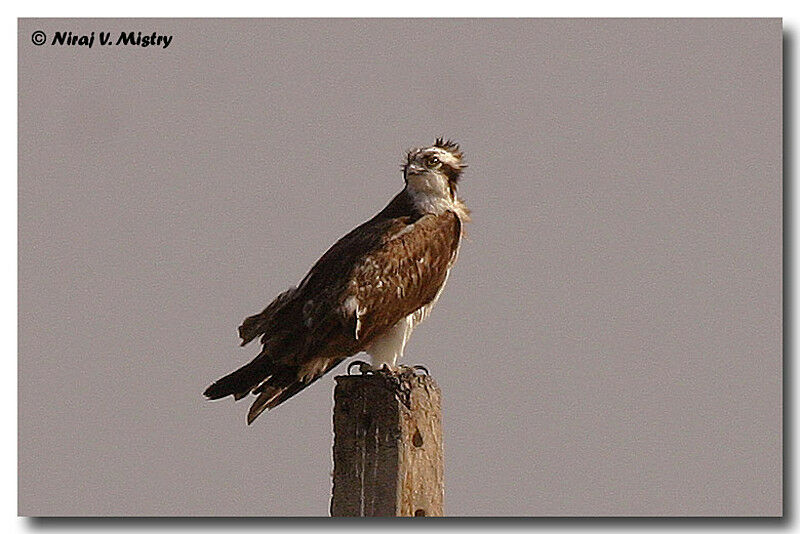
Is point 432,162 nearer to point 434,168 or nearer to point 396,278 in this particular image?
point 434,168

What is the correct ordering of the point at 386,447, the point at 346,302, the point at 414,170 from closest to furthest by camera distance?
the point at 386,447
the point at 346,302
the point at 414,170

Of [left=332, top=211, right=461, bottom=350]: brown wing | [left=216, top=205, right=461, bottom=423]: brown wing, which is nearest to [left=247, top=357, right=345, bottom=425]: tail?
[left=216, top=205, right=461, bottom=423]: brown wing

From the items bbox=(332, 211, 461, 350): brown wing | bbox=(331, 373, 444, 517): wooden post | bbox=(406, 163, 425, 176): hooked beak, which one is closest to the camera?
bbox=(331, 373, 444, 517): wooden post

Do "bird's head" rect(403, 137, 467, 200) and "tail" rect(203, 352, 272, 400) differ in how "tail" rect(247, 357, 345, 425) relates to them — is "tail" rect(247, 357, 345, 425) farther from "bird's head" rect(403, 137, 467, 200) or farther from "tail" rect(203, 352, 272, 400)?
"bird's head" rect(403, 137, 467, 200)

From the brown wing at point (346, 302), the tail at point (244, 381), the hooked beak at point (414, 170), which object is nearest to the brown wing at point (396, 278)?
the brown wing at point (346, 302)

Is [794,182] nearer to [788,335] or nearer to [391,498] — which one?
[788,335]

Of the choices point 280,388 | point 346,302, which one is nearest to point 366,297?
point 346,302

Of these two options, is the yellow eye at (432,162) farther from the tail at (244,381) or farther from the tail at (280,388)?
the tail at (244,381)
